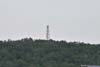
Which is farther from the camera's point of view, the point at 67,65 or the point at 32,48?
the point at 32,48

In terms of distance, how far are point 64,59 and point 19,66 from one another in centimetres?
1352

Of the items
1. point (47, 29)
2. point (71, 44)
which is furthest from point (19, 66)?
point (71, 44)

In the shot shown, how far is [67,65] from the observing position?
239ft

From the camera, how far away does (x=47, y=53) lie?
284 ft

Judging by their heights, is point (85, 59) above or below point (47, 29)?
below

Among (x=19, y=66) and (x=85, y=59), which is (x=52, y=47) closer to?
(x=85, y=59)

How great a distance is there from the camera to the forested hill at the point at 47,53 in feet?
244

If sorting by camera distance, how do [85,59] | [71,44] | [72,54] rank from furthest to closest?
[71,44] < [72,54] < [85,59]

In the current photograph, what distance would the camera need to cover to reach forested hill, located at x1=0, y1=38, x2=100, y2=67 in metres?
74.5

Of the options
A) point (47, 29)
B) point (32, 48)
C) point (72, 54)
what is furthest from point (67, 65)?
point (32, 48)

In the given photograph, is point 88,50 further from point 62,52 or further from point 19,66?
point 19,66

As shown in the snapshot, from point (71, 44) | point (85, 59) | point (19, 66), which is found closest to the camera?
point (19, 66)

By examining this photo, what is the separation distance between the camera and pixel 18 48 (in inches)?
3489

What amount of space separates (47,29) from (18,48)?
62.1ft
